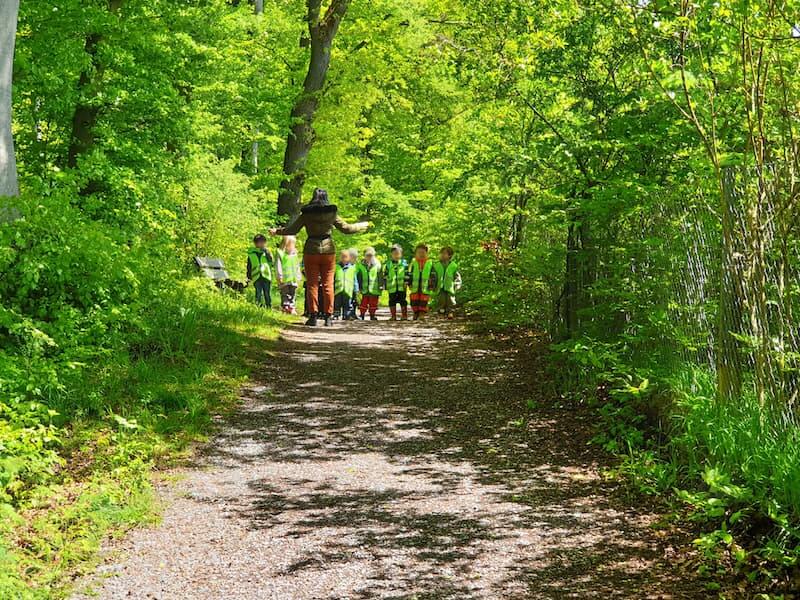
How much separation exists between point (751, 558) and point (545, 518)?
1.42 meters

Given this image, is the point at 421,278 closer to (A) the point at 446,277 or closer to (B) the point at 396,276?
(A) the point at 446,277

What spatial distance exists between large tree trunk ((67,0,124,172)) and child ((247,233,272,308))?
5.66 meters

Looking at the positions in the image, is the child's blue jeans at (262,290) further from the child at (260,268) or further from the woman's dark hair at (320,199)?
the woman's dark hair at (320,199)

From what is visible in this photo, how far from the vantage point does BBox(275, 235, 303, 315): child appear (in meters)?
17.5

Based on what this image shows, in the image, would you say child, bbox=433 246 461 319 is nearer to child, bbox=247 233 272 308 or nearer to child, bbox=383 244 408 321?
child, bbox=383 244 408 321

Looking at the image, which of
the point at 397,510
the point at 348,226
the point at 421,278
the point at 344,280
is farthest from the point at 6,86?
the point at 344,280

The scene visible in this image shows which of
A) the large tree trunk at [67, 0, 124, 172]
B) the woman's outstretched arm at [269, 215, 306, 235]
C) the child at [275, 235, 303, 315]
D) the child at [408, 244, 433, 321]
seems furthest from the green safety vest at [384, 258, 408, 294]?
the large tree trunk at [67, 0, 124, 172]

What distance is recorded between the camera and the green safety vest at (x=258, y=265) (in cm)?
1694

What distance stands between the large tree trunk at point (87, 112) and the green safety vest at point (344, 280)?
7.14 m

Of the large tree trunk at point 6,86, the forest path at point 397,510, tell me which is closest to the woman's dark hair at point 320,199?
the forest path at point 397,510

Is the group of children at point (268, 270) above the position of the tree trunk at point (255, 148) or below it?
below

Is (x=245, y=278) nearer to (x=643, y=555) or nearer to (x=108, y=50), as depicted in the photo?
(x=108, y=50)

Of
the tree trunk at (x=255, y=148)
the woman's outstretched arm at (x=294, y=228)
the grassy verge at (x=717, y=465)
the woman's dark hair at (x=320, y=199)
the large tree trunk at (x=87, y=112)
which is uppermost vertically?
the tree trunk at (x=255, y=148)

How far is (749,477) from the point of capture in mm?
5207
